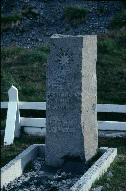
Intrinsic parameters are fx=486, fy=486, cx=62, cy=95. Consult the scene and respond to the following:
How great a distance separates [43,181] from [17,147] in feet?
10.8

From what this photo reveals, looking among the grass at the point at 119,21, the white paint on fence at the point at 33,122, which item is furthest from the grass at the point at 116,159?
the grass at the point at 119,21

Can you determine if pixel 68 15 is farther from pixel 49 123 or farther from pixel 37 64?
pixel 49 123

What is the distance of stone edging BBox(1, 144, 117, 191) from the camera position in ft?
31.0

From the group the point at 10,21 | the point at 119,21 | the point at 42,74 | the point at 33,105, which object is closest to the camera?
the point at 33,105

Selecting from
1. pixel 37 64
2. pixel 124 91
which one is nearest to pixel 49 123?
pixel 124 91

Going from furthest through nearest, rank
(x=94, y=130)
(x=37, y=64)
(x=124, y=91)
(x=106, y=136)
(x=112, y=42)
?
(x=112, y=42), (x=37, y=64), (x=124, y=91), (x=106, y=136), (x=94, y=130)

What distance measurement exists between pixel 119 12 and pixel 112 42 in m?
4.28

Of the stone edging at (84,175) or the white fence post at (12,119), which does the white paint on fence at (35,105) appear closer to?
the white fence post at (12,119)

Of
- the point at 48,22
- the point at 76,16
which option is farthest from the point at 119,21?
the point at 48,22

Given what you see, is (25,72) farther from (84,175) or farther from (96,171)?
(84,175)

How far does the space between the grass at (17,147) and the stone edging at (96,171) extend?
8.07ft

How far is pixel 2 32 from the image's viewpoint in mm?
24609

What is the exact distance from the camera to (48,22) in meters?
24.5

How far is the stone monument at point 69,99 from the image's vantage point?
11094mm
